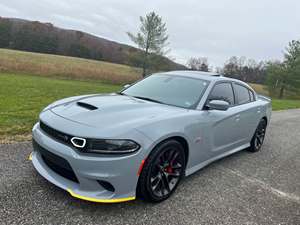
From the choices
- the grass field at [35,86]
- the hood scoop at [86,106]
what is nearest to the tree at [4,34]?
the grass field at [35,86]

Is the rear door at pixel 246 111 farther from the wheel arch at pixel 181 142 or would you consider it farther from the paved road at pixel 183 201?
the wheel arch at pixel 181 142

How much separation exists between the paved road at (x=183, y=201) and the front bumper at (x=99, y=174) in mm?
250

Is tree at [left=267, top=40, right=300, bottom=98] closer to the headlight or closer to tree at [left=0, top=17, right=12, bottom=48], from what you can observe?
the headlight

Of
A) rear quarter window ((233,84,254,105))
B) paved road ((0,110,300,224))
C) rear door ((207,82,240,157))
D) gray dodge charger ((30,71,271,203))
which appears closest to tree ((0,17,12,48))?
paved road ((0,110,300,224))

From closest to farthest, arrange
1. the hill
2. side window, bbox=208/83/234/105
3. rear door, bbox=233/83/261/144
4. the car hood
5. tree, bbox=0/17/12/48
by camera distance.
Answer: the car hood < side window, bbox=208/83/234/105 < rear door, bbox=233/83/261/144 < tree, bbox=0/17/12/48 < the hill

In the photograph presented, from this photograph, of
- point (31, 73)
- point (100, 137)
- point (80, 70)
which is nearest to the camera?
point (100, 137)

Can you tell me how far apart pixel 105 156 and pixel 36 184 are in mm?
1156

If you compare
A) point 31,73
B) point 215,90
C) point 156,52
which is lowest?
point 31,73

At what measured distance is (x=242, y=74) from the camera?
2359 inches

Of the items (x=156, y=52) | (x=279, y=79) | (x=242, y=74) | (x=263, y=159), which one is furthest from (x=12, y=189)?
(x=242, y=74)

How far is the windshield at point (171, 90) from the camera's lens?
3295mm

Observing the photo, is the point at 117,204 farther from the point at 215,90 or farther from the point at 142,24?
the point at 142,24

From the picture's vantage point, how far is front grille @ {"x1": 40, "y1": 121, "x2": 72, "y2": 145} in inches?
89.3

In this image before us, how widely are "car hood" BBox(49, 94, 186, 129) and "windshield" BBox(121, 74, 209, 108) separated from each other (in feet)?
0.86
